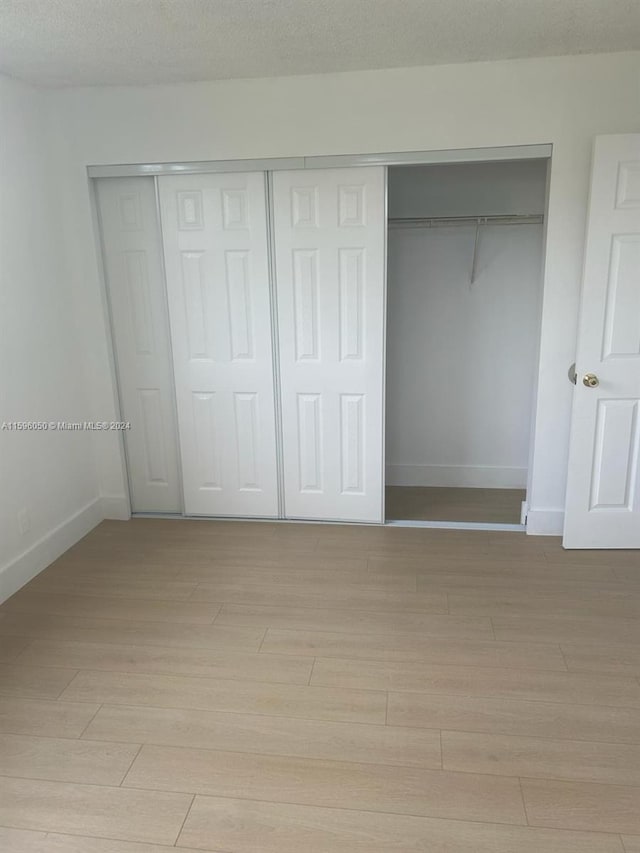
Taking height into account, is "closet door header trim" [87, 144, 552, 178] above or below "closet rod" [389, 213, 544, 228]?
above

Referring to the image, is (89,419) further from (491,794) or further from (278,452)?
(491,794)

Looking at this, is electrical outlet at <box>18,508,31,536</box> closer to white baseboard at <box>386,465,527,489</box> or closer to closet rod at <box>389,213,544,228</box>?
white baseboard at <box>386,465,527,489</box>

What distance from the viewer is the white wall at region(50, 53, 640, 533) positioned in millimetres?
2904

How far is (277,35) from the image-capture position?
254cm

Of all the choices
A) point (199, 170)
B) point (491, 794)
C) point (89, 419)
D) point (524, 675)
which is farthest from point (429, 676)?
point (199, 170)

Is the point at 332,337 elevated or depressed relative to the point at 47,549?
elevated

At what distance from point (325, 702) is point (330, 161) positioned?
8.48ft

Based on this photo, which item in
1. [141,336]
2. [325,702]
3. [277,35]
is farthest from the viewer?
[141,336]

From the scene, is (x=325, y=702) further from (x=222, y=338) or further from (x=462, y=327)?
(x=462, y=327)

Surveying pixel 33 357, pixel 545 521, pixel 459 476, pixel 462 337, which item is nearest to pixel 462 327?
pixel 462 337

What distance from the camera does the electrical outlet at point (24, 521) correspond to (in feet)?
9.76

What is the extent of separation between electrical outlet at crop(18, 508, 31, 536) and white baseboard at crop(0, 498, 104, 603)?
0.11m

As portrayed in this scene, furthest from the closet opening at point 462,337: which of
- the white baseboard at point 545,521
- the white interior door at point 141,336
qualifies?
the white interior door at point 141,336

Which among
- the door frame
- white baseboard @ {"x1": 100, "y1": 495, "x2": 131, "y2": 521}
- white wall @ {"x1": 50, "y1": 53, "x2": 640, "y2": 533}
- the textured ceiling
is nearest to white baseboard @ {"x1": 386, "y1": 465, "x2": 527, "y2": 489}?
the door frame
